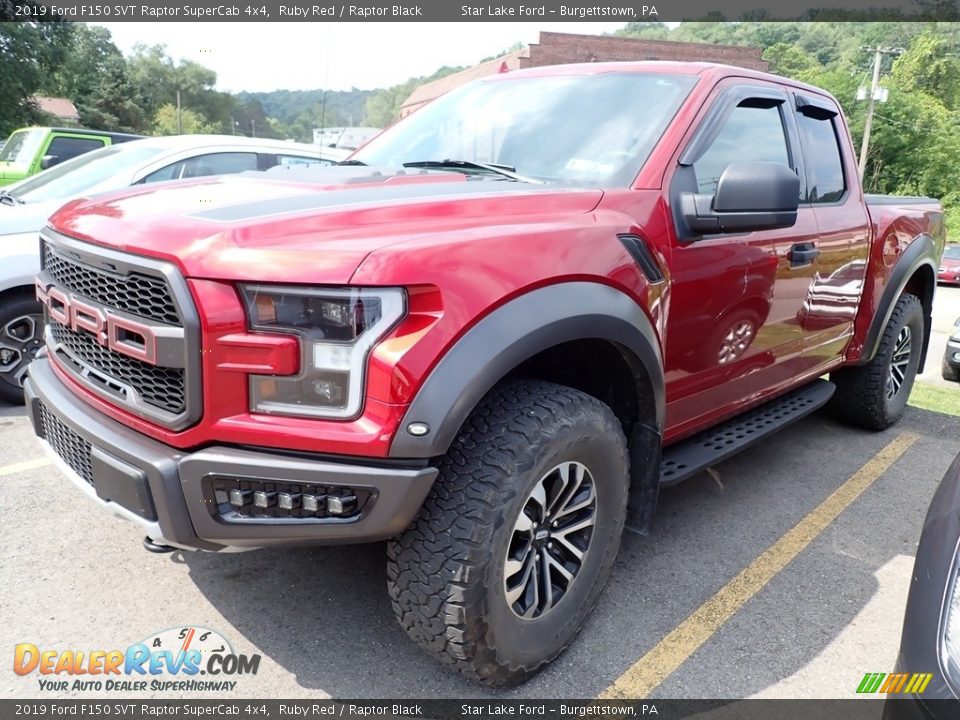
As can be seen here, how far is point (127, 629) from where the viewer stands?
2.37 m

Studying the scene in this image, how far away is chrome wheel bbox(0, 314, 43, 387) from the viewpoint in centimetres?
425

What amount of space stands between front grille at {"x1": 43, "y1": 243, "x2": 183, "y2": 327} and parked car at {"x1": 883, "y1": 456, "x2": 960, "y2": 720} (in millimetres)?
1831

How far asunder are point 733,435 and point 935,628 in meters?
1.72

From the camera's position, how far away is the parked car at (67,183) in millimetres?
4223

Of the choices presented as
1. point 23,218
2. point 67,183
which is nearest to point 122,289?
point 23,218

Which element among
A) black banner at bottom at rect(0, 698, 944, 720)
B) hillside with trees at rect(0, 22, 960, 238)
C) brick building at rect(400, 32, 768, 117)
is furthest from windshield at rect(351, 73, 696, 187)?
brick building at rect(400, 32, 768, 117)

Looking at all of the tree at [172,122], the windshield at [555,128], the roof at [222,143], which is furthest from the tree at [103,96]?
the windshield at [555,128]

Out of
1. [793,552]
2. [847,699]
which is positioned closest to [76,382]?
[847,699]

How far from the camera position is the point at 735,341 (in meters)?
2.95

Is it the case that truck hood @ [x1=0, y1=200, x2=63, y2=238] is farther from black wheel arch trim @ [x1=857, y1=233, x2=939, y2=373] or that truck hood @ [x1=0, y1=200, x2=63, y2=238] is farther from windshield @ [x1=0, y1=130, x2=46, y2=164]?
windshield @ [x1=0, y1=130, x2=46, y2=164]

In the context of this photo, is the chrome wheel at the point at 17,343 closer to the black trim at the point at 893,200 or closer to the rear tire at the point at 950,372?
the black trim at the point at 893,200

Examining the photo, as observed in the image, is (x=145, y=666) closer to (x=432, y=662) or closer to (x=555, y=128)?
(x=432, y=662)

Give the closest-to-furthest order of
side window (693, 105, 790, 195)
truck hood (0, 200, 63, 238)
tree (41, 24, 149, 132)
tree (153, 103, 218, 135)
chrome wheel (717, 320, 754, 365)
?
side window (693, 105, 790, 195), chrome wheel (717, 320, 754, 365), truck hood (0, 200, 63, 238), tree (41, 24, 149, 132), tree (153, 103, 218, 135)

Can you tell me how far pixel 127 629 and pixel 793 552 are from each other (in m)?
2.64
